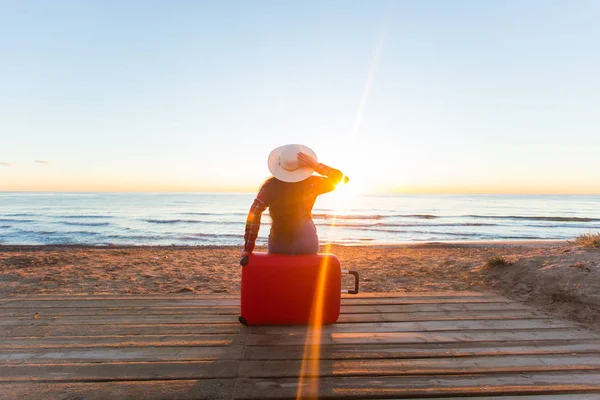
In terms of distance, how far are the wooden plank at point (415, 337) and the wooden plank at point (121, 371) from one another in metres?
0.52

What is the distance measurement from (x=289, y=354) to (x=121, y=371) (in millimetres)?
1214

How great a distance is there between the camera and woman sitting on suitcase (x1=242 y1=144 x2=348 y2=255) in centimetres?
361

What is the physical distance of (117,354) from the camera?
2.99m

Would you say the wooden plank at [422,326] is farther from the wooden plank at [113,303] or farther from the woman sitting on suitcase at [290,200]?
the wooden plank at [113,303]

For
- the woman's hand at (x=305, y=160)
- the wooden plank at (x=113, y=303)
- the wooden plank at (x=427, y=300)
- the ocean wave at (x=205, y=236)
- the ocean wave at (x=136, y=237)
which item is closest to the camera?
the woman's hand at (x=305, y=160)

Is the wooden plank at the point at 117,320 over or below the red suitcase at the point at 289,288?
below

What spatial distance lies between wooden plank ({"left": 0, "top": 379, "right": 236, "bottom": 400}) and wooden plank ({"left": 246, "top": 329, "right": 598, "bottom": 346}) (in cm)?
75

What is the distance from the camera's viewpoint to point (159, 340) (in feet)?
10.8

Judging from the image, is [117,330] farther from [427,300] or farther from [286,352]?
[427,300]

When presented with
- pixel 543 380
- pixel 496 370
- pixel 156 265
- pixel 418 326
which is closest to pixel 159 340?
pixel 418 326

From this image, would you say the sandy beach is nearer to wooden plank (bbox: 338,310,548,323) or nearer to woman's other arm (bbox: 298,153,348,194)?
wooden plank (bbox: 338,310,548,323)

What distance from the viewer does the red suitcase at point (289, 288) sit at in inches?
142

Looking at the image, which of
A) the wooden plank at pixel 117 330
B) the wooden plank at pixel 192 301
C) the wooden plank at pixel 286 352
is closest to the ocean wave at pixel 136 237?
the wooden plank at pixel 192 301

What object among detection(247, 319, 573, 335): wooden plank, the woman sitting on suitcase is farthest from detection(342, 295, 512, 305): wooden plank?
the woman sitting on suitcase
